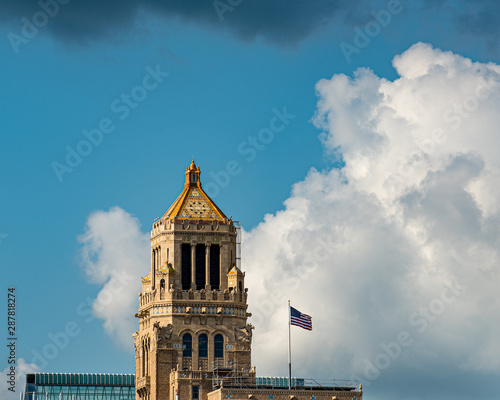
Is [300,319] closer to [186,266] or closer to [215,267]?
[215,267]

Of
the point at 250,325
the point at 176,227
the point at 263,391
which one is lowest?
the point at 263,391

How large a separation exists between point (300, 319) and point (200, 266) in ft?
68.9

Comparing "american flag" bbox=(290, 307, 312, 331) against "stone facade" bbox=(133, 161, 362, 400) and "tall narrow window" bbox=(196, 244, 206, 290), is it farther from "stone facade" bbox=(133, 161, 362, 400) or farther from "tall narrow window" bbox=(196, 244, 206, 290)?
"tall narrow window" bbox=(196, 244, 206, 290)

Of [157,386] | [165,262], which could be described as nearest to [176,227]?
[165,262]

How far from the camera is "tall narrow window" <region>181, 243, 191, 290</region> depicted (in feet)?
651

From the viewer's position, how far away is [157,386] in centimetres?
19412

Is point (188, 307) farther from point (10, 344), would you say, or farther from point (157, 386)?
point (10, 344)

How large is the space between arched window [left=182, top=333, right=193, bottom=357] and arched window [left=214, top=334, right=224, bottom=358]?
125 inches

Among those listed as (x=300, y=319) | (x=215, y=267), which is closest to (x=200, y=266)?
(x=215, y=267)

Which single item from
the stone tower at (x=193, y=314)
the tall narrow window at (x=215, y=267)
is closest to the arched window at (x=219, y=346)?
the stone tower at (x=193, y=314)

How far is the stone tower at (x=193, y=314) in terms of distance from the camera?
638ft

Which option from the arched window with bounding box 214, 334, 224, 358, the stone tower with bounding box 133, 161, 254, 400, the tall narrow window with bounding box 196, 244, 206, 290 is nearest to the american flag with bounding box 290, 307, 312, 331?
the stone tower with bounding box 133, 161, 254, 400

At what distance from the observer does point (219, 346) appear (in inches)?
7717

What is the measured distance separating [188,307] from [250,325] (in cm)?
891
